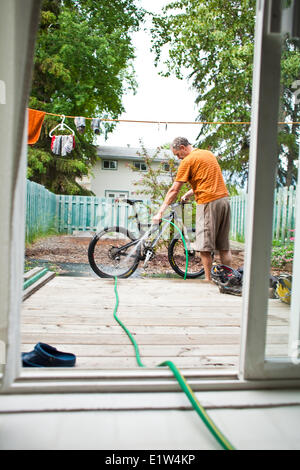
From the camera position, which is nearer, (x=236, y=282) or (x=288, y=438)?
(x=288, y=438)

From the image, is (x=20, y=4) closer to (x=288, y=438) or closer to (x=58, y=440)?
(x=58, y=440)

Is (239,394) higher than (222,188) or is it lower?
lower

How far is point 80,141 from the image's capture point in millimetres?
12320

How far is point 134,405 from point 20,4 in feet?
3.99

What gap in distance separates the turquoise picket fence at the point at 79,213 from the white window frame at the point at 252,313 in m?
3.42

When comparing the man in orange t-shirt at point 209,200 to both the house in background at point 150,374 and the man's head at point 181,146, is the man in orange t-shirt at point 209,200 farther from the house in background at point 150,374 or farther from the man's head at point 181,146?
the house in background at point 150,374

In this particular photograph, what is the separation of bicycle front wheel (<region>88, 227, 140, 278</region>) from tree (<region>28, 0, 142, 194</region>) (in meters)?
7.61

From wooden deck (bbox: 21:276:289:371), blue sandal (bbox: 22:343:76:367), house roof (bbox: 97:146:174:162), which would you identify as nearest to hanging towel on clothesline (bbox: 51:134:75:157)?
wooden deck (bbox: 21:276:289:371)

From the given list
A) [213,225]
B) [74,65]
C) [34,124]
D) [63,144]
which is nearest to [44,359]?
[213,225]

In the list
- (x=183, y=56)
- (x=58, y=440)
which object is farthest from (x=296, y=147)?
(x=183, y=56)

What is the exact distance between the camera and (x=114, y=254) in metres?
3.68

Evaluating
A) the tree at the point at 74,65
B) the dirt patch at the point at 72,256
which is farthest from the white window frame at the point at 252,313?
the tree at the point at 74,65

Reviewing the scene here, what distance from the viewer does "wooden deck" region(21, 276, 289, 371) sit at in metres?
1.45

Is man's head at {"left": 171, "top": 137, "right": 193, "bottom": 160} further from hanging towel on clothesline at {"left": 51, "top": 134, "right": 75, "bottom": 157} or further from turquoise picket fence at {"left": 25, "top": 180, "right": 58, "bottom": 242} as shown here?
turquoise picket fence at {"left": 25, "top": 180, "right": 58, "bottom": 242}
